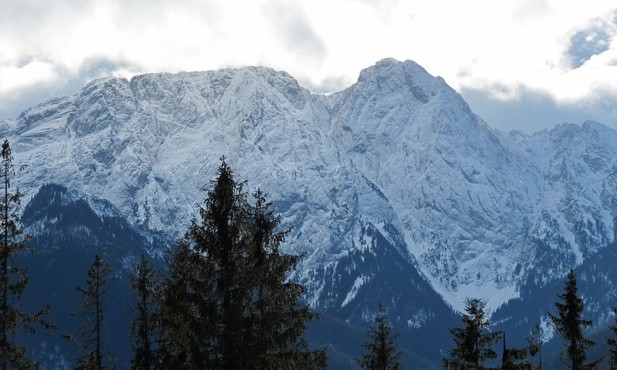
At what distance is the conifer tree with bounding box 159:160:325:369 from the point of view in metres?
35.8

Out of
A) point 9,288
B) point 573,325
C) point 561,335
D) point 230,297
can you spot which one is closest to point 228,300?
point 230,297

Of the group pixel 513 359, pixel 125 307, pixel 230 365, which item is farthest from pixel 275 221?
pixel 513 359

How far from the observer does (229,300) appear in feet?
121

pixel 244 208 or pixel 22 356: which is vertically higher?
pixel 244 208

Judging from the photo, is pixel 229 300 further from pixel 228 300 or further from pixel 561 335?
pixel 561 335

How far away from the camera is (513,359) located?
53875mm

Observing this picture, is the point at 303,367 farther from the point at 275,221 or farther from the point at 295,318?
the point at 275,221

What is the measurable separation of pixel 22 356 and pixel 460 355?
85.0ft

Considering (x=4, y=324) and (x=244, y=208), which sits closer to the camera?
(x=244, y=208)

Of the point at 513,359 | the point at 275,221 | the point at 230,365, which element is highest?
the point at 275,221

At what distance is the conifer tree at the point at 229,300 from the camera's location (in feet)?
117

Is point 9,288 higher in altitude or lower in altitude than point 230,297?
higher

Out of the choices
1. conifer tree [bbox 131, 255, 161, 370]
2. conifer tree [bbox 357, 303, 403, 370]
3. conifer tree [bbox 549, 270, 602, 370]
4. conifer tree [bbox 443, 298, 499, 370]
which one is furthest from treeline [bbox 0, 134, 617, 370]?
conifer tree [bbox 357, 303, 403, 370]

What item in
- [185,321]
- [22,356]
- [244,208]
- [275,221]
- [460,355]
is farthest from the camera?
[460,355]
